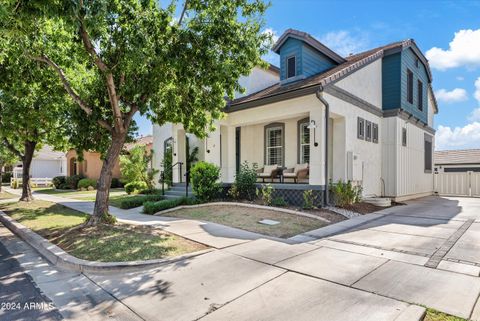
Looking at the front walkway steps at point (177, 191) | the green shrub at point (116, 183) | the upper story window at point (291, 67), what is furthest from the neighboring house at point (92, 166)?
the upper story window at point (291, 67)

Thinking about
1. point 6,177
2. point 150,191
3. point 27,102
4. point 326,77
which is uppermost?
point 326,77

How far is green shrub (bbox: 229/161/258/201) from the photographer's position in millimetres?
11383

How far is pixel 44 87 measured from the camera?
28.8 feet

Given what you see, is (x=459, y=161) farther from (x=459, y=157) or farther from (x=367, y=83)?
(x=367, y=83)

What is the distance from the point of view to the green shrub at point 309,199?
383 inches

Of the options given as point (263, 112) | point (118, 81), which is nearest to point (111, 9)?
point (118, 81)

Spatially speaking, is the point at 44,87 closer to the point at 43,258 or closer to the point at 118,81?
the point at 118,81

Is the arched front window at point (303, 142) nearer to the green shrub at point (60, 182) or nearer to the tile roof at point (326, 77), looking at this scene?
the tile roof at point (326, 77)

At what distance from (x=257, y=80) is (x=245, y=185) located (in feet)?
20.5

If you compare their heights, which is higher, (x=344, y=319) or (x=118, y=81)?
(x=118, y=81)

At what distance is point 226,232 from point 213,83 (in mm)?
3821

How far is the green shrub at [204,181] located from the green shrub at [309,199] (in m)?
3.59

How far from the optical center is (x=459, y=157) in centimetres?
2716

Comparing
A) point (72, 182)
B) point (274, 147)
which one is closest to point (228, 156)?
point (274, 147)
